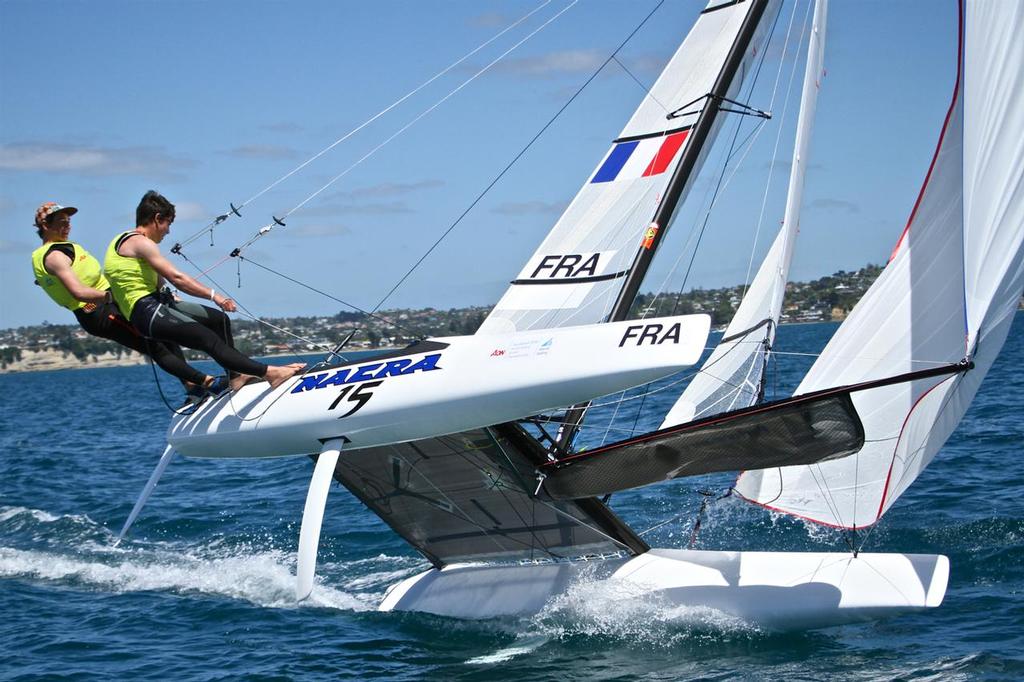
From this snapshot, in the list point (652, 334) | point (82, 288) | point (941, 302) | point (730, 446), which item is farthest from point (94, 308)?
A: point (941, 302)

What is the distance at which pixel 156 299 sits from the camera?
6.68 m

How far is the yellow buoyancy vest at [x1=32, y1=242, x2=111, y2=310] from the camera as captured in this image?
683cm

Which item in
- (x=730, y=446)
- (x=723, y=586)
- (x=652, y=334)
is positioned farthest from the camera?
(x=723, y=586)

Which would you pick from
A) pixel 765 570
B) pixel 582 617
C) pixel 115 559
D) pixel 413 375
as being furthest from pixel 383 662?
pixel 115 559

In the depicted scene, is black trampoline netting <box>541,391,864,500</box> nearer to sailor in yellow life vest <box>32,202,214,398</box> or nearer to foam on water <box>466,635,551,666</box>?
foam on water <box>466,635,551,666</box>

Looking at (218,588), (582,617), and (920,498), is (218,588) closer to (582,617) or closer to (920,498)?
(582,617)

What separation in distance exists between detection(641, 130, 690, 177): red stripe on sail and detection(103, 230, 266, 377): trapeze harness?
9.18 ft

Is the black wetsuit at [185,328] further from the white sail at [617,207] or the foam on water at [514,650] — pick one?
the foam on water at [514,650]

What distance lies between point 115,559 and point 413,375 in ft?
13.5

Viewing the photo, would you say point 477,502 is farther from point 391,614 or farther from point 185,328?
point 185,328

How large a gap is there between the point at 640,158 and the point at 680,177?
0.35 m

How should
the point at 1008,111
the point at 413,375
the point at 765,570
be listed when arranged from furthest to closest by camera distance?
the point at 765,570 < the point at 413,375 < the point at 1008,111

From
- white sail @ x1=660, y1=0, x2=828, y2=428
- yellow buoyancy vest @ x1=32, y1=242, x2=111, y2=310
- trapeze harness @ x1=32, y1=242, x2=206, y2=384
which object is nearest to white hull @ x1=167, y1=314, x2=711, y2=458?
trapeze harness @ x1=32, y1=242, x2=206, y2=384

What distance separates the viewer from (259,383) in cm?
692
